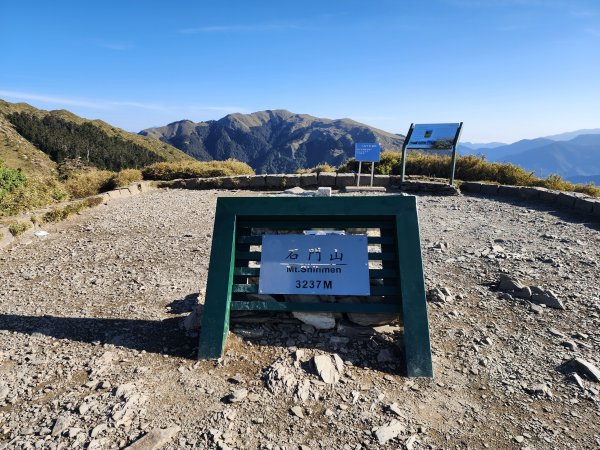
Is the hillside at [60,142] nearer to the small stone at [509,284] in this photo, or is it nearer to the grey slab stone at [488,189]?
the grey slab stone at [488,189]

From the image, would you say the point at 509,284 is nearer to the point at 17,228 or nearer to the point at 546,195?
the point at 546,195

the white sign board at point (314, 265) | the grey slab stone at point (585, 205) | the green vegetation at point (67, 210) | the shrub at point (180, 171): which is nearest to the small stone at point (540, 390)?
the white sign board at point (314, 265)

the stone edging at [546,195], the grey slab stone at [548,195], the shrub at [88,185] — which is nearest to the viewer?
the stone edging at [546,195]

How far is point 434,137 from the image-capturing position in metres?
11.5

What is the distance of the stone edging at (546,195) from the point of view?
26.7ft

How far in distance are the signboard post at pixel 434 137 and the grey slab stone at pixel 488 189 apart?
0.90 metres

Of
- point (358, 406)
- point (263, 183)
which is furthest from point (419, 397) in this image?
point (263, 183)

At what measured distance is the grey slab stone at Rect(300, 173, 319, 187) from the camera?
12.6m

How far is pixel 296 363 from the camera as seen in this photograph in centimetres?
281

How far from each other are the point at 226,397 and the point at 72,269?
142 inches

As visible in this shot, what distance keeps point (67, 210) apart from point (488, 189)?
10.6m

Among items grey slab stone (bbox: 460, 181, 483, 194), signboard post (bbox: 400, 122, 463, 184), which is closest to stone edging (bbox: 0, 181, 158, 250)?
signboard post (bbox: 400, 122, 463, 184)

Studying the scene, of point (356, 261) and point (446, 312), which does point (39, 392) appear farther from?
point (446, 312)

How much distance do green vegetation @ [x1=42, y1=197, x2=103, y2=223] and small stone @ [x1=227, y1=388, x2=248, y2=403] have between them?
644cm
